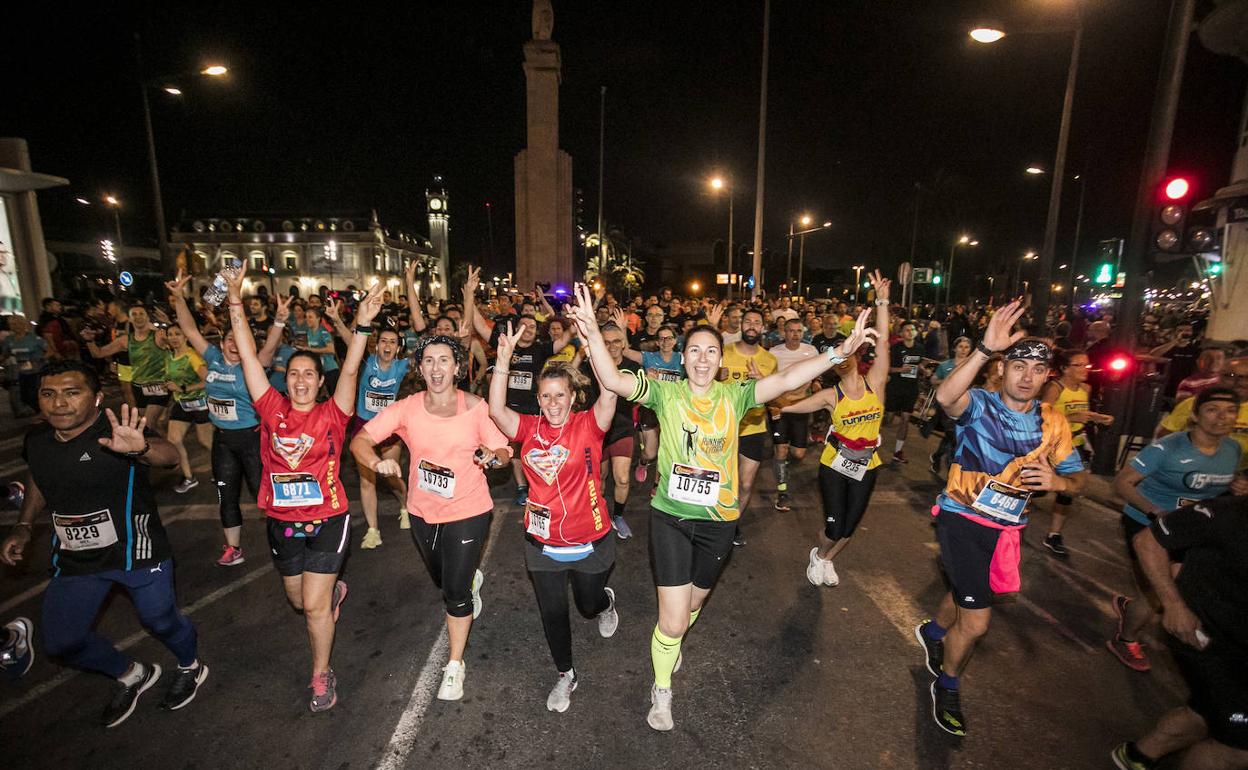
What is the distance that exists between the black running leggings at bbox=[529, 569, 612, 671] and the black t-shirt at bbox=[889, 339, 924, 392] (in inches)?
297

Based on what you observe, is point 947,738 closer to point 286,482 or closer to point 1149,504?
point 1149,504

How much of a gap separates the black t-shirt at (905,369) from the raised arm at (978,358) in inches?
249

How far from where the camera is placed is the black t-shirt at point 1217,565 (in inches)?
93.0

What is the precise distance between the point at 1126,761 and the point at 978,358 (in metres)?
2.26

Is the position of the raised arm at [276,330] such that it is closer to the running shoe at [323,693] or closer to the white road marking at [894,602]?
the running shoe at [323,693]

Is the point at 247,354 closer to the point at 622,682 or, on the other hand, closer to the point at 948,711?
the point at 622,682

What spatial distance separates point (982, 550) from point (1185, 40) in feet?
24.2

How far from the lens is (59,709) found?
138 inches

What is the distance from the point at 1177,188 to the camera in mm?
6504

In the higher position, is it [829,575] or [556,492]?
[556,492]

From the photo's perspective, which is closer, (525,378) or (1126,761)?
(1126,761)

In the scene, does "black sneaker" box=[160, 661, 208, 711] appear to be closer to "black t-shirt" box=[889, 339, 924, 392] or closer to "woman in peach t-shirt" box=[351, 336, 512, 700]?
"woman in peach t-shirt" box=[351, 336, 512, 700]

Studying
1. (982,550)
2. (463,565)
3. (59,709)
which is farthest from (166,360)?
(982,550)

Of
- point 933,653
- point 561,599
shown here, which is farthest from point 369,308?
point 933,653
